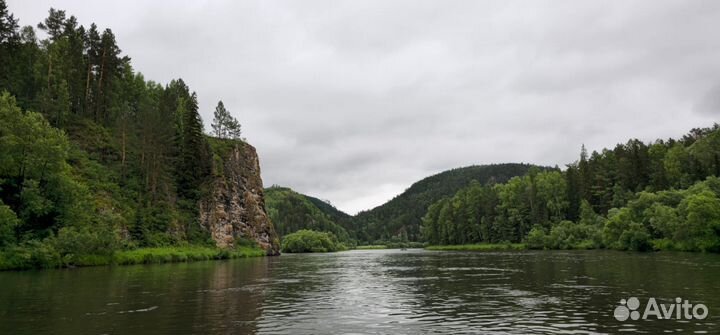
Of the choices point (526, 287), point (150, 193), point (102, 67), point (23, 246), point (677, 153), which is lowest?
point (526, 287)

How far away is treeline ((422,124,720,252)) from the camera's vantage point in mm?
85562

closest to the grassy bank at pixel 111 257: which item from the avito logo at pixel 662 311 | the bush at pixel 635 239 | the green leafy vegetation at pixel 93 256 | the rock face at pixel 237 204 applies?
the green leafy vegetation at pixel 93 256

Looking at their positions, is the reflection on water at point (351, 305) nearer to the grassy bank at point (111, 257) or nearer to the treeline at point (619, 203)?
the grassy bank at point (111, 257)

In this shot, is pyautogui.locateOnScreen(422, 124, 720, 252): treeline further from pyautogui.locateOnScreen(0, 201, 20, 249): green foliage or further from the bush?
pyautogui.locateOnScreen(0, 201, 20, 249): green foliage

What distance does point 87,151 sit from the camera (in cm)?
9031

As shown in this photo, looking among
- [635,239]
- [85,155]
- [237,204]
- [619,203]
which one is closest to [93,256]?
[85,155]

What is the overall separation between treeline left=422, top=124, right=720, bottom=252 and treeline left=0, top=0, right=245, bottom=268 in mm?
89796

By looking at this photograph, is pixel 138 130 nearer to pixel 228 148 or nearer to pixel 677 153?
pixel 228 148

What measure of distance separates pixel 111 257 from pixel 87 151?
1284 inches

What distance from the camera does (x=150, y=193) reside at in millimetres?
94312

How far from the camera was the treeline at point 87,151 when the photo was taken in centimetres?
5900

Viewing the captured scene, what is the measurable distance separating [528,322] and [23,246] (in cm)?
5643


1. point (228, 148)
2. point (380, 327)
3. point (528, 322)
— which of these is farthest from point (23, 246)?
point (228, 148)

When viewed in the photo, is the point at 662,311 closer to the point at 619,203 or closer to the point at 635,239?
the point at 635,239
